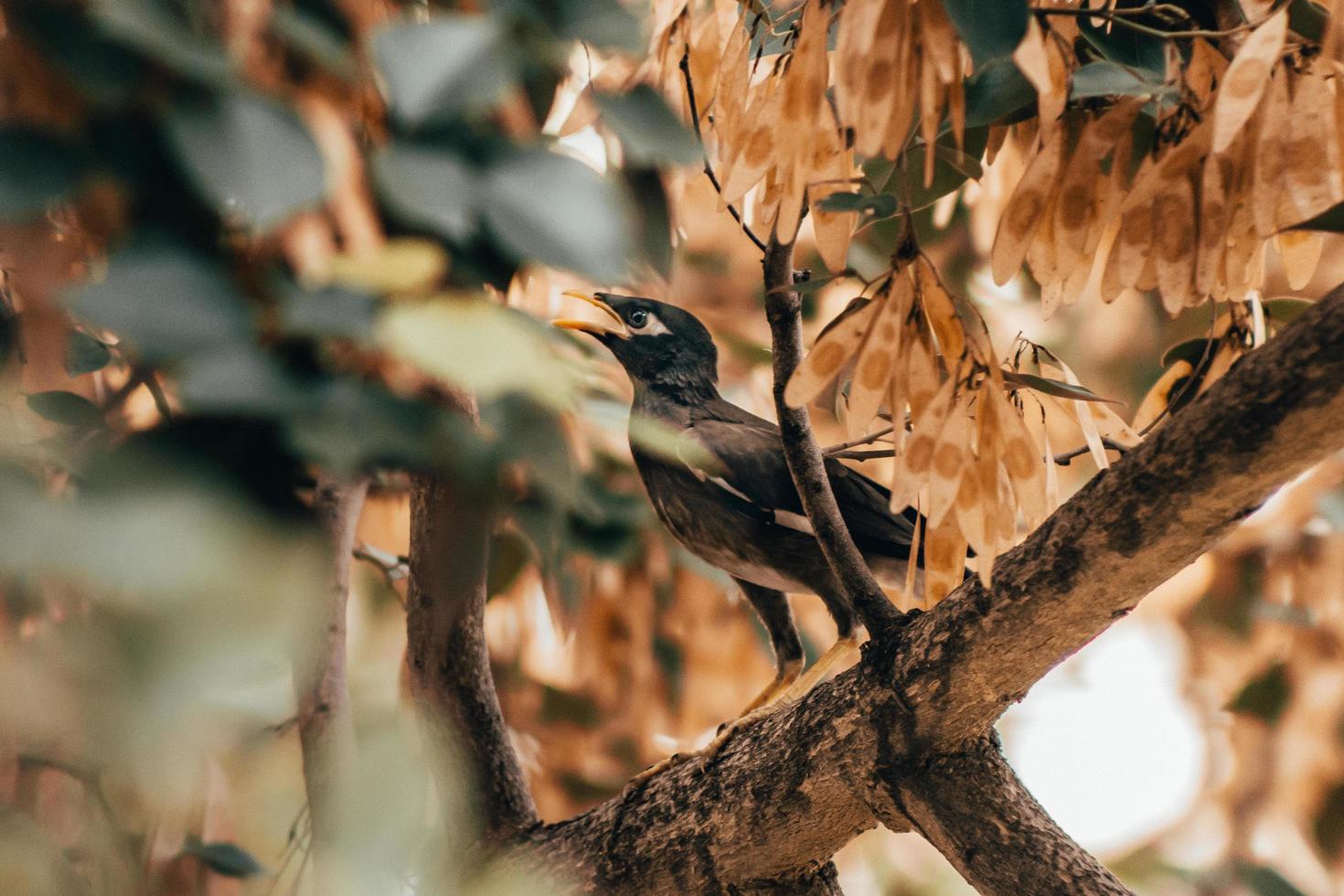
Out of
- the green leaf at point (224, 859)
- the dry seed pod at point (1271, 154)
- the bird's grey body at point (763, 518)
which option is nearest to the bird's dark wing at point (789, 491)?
the bird's grey body at point (763, 518)

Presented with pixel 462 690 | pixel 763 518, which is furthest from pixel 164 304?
pixel 763 518

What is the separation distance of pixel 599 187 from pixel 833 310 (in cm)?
216

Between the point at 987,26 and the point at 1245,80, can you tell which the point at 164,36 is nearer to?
the point at 987,26

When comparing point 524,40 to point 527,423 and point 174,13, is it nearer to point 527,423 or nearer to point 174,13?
point 174,13

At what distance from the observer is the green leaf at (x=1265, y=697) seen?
1887 mm

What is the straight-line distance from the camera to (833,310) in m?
2.98

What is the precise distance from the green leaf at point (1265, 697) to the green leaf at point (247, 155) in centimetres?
162

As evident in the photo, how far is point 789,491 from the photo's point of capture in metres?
2.06

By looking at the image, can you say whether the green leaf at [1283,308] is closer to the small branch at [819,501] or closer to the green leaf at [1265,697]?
the small branch at [819,501]

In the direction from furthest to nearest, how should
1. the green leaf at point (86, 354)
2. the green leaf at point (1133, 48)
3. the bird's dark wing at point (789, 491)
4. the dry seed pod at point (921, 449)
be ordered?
the bird's dark wing at point (789, 491) → the green leaf at point (86, 354) → the green leaf at point (1133, 48) → the dry seed pod at point (921, 449)

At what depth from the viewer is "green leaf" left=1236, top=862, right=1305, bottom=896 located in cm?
152

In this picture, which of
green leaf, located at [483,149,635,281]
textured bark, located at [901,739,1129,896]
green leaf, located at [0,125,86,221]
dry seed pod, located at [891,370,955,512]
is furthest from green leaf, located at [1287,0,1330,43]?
green leaf, located at [0,125,86,221]

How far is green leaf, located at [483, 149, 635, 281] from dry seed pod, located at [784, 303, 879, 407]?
20 cm

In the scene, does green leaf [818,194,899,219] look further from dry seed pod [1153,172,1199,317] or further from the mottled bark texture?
the mottled bark texture
